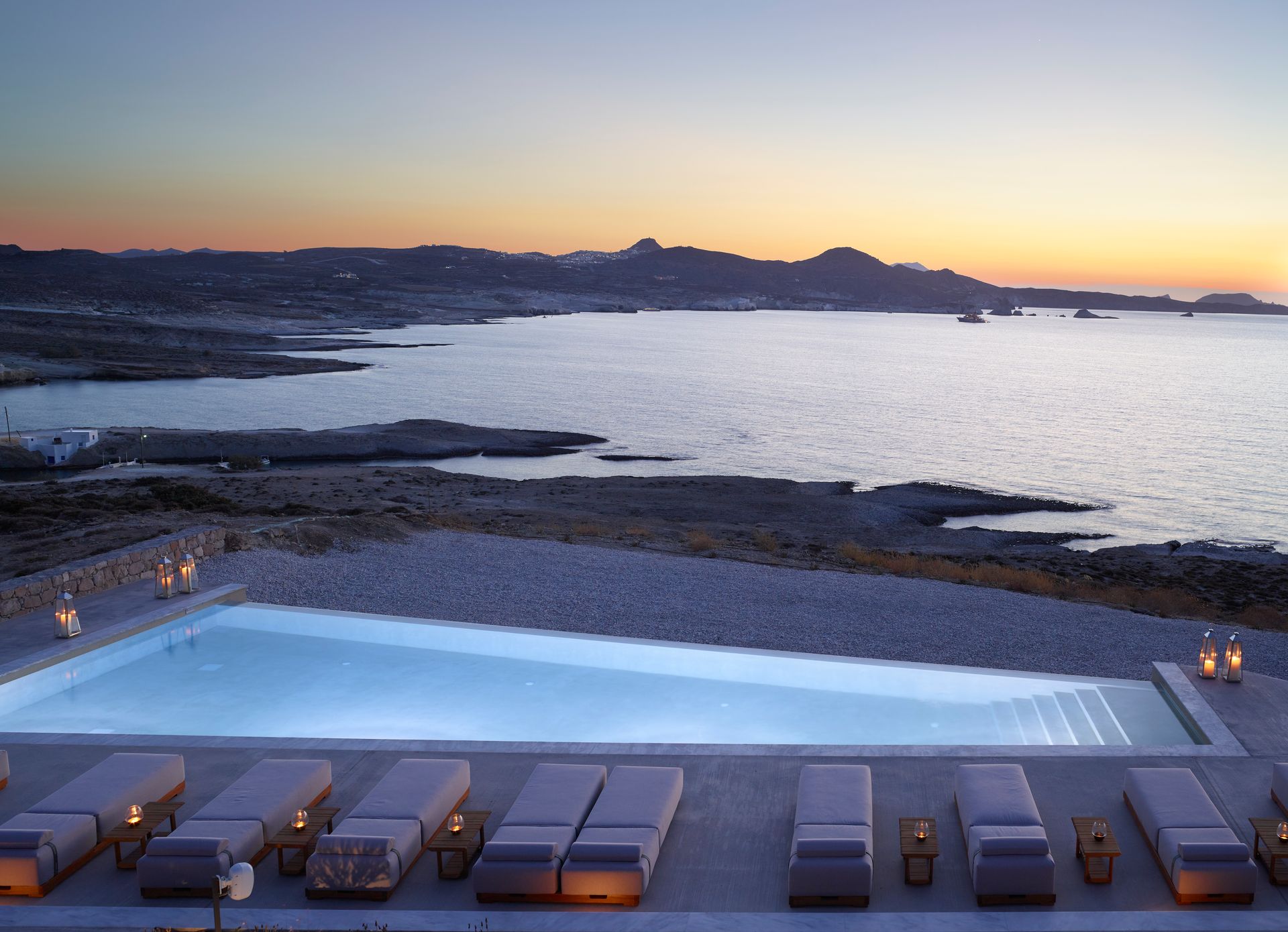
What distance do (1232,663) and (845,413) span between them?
4794 cm

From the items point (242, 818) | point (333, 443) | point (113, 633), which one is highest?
point (242, 818)

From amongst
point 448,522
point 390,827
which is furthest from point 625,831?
point 448,522

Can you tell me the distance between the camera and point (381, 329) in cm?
11481

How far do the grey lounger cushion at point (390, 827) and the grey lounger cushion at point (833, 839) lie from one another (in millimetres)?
1921

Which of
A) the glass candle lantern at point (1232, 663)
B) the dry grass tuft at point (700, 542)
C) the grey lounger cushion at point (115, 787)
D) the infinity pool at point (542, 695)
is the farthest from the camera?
the dry grass tuft at point (700, 542)

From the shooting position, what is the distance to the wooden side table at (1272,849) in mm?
4711

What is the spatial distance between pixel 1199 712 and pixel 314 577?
1092 cm

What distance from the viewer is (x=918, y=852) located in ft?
15.6

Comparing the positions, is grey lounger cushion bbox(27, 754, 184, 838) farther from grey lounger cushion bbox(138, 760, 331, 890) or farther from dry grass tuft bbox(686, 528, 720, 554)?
dry grass tuft bbox(686, 528, 720, 554)

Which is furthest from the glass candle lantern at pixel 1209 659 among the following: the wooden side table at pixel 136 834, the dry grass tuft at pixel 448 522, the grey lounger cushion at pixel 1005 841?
the dry grass tuft at pixel 448 522

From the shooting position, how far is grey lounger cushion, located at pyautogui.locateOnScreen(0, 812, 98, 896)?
466 centimetres

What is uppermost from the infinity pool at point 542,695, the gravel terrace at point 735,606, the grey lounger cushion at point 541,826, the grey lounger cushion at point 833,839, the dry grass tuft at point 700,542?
the grey lounger cushion at point 833,839

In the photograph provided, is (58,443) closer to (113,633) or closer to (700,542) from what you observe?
(700,542)

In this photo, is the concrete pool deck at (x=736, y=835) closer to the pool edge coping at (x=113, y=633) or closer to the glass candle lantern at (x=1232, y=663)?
the glass candle lantern at (x=1232, y=663)
